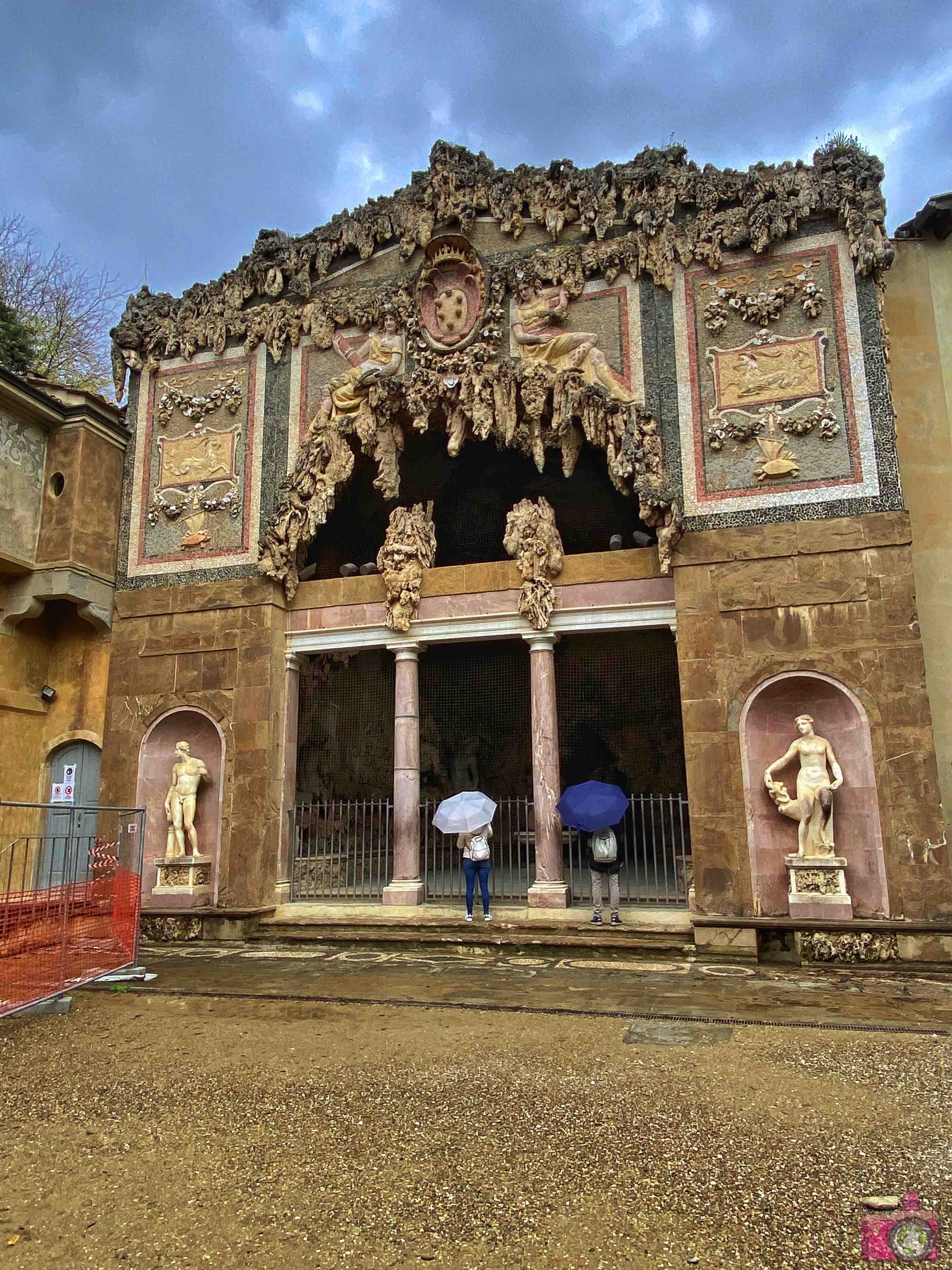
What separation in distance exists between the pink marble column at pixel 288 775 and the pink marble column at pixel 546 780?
383 centimetres

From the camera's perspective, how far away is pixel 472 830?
1130 centimetres

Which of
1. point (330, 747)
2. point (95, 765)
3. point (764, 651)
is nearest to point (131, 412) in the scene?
point (95, 765)

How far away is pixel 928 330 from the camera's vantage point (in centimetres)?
1305

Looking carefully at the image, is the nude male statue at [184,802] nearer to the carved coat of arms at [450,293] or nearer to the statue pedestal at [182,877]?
the statue pedestal at [182,877]

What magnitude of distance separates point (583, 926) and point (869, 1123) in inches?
A: 271

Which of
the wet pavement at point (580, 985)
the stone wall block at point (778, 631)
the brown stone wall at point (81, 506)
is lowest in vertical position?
the wet pavement at point (580, 985)

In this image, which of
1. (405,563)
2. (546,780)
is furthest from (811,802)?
(405,563)

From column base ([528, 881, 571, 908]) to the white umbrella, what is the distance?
131 centimetres

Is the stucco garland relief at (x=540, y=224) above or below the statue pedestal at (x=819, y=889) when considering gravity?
above

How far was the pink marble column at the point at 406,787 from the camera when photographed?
42.3 feet

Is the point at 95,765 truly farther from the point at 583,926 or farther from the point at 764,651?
the point at 764,651

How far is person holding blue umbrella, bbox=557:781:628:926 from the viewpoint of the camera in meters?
11.0

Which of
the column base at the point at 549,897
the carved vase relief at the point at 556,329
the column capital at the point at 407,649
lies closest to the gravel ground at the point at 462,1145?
the column base at the point at 549,897

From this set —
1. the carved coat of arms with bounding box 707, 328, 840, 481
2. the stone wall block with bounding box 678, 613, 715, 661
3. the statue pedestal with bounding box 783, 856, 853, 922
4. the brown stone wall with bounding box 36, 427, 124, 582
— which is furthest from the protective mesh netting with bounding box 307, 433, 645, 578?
the statue pedestal with bounding box 783, 856, 853, 922
